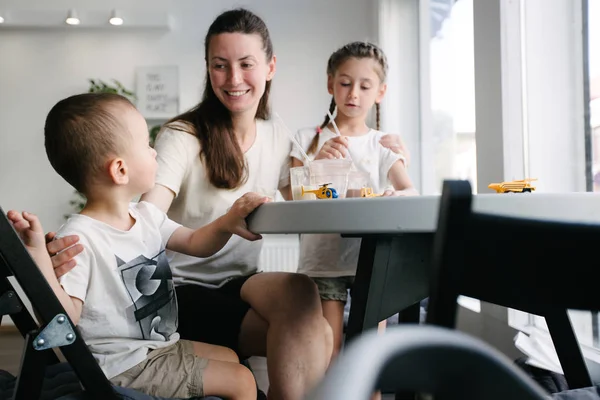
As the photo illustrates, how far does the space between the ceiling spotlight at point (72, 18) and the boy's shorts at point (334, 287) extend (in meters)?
4.14

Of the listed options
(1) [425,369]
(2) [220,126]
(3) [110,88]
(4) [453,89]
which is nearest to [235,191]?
(2) [220,126]

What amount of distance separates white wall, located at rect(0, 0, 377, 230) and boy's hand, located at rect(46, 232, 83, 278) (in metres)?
4.18

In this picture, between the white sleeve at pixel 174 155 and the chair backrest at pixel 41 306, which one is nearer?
the chair backrest at pixel 41 306

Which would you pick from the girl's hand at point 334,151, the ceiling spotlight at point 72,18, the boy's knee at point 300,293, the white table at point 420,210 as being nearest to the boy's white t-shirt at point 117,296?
the boy's knee at point 300,293

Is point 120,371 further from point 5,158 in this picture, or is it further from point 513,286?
point 5,158

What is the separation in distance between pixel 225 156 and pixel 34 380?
79 centimetres

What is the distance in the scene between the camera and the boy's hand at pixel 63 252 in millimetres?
1020

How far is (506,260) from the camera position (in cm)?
39

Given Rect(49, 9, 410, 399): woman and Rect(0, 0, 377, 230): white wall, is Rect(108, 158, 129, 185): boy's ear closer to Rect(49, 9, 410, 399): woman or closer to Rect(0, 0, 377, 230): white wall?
Rect(49, 9, 410, 399): woman

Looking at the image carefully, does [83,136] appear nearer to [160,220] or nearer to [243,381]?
[160,220]

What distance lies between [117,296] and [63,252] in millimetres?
130

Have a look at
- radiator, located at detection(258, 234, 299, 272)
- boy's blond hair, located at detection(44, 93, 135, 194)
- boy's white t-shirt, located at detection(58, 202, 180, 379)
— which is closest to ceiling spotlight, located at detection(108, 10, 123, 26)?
radiator, located at detection(258, 234, 299, 272)

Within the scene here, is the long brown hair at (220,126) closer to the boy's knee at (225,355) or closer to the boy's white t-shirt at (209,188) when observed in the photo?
the boy's white t-shirt at (209,188)

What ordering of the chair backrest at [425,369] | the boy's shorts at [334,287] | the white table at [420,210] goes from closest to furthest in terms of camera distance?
the chair backrest at [425,369] < the white table at [420,210] < the boy's shorts at [334,287]
